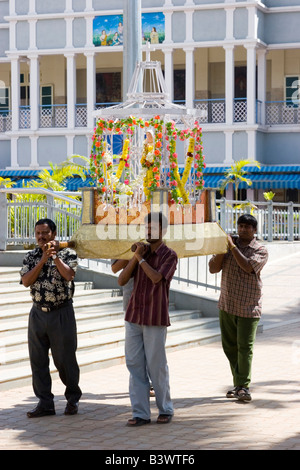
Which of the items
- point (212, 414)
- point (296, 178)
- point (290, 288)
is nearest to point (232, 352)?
point (212, 414)

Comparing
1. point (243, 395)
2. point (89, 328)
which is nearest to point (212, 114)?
point (89, 328)

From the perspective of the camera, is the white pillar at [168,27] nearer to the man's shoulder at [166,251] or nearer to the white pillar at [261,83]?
the white pillar at [261,83]

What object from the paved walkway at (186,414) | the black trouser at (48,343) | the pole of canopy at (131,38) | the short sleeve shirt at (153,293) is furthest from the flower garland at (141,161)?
the pole of canopy at (131,38)

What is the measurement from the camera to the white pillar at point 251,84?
35.7 metres

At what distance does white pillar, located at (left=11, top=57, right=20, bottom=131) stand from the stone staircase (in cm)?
2278

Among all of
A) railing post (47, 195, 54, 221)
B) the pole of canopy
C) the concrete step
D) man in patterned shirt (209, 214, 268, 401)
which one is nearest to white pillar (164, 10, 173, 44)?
Answer: railing post (47, 195, 54, 221)

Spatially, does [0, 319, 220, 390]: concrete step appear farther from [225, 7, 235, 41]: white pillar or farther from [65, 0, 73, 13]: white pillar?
[65, 0, 73, 13]: white pillar

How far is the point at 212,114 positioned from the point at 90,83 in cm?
480

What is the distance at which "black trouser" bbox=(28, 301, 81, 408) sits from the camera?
9.05m

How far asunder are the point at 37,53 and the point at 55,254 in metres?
29.8

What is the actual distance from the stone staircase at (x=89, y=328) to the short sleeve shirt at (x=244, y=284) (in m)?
2.45

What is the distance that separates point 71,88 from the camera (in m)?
37.9

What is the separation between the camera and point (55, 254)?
887cm

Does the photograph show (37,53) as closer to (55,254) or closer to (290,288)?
(290,288)
